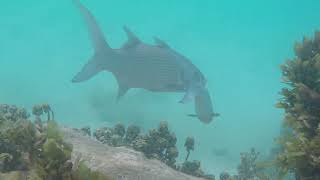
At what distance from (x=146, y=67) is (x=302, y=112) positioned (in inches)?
170

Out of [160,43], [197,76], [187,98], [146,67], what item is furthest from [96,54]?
[187,98]

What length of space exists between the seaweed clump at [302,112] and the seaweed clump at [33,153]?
2.39m

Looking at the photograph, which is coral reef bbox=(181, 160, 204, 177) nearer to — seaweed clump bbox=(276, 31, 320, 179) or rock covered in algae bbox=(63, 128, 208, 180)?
rock covered in algae bbox=(63, 128, 208, 180)

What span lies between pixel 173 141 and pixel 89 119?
66.4 ft

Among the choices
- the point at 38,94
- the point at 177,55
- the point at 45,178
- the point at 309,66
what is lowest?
the point at 45,178

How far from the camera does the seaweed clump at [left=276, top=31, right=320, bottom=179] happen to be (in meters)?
4.71

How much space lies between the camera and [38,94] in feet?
114

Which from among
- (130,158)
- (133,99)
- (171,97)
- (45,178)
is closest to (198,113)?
(130,158)

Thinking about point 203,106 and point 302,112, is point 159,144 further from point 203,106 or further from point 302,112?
point 302,112

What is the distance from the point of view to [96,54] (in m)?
9.06

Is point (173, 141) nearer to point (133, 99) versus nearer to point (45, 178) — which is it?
point (45, 178)

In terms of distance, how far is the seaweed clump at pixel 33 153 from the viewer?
3.44m

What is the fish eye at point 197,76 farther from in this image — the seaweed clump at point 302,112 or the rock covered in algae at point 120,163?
the seaweed clump at point 302,112

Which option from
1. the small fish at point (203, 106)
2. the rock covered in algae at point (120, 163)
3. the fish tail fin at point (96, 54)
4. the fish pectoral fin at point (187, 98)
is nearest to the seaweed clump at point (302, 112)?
the rock covered in algae at point (120, 163)
